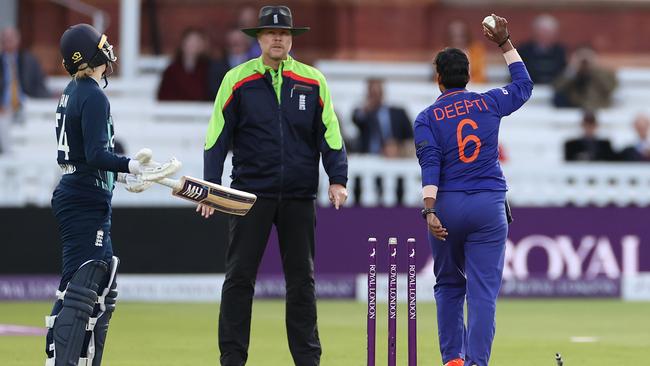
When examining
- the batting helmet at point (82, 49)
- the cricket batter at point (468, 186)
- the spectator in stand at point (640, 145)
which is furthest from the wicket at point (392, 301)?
the spectator in stand at point (640, 145)

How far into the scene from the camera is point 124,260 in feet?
53.2

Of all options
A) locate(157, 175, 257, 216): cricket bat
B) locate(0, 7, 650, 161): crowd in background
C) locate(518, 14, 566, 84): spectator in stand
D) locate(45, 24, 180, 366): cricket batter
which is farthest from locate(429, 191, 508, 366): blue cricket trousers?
locate(518, 14, 566, 84): spectator in stand

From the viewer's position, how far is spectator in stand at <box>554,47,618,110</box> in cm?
1980

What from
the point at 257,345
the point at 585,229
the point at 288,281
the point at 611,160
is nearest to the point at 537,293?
the point at 585,229

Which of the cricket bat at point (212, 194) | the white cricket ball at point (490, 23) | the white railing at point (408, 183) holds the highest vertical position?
the white cricket ball at point (490, 23)

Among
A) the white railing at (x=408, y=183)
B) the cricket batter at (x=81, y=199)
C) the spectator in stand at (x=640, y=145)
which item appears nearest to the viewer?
the cricket batter at (x=81, y=199)

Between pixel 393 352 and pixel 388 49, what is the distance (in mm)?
12169

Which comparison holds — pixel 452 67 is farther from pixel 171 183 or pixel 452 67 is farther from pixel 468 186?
pixel 171 183

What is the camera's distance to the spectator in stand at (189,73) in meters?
18.8

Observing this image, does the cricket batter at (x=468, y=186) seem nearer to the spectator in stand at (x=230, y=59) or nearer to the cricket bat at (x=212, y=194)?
the cricket bat at (x=212, y=194)

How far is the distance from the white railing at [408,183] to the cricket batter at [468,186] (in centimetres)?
709

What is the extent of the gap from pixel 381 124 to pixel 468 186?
8136 mm

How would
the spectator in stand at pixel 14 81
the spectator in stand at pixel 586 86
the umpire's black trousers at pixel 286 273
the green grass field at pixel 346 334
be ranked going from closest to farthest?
1. the umpire's black trousers at pixel 286 273
2. the green grass field at pixel 346 334
3. the spectator in stand at pixel 14 81
4. the spectator in stand at pixel 586 86

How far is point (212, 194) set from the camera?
8.87m
